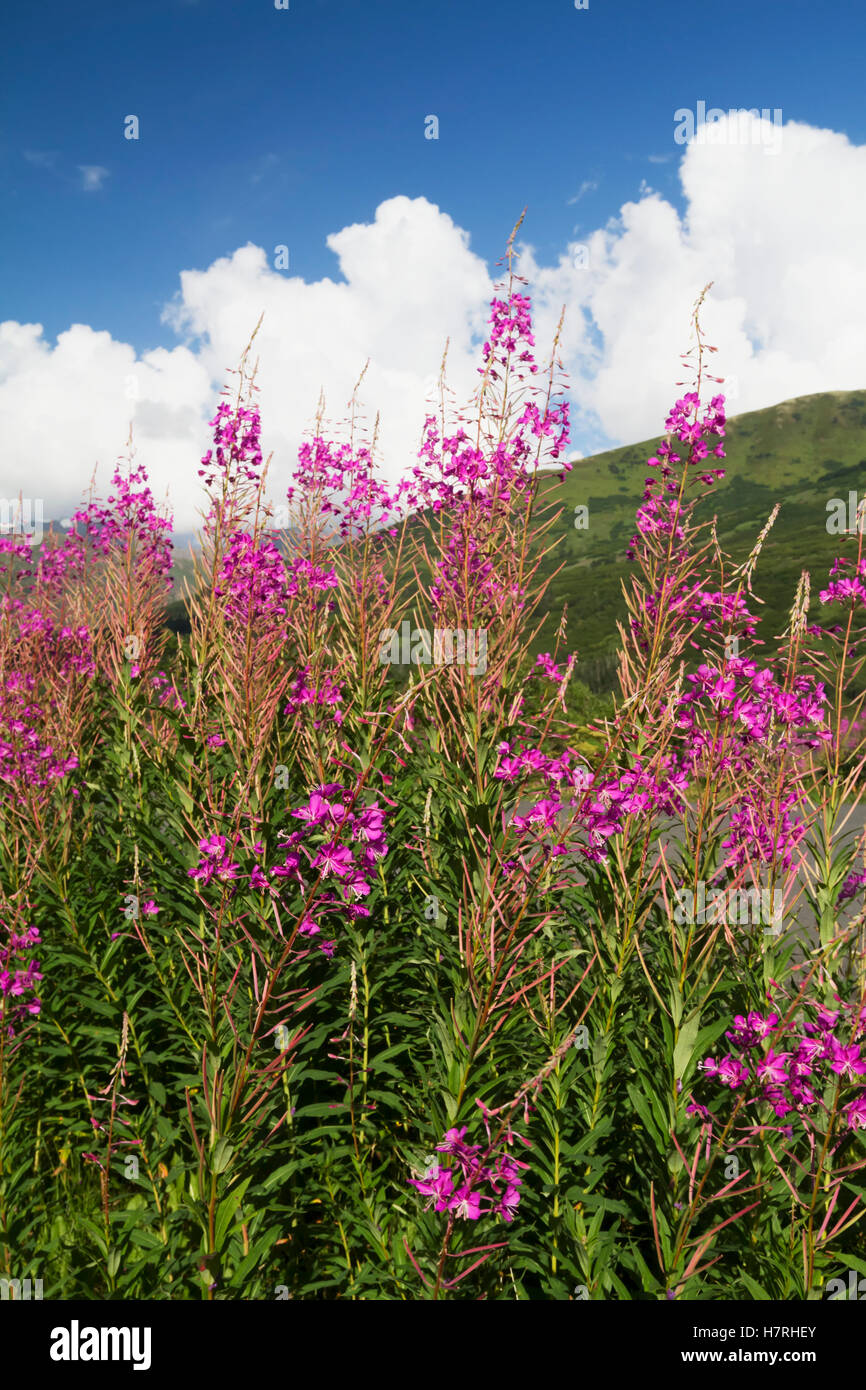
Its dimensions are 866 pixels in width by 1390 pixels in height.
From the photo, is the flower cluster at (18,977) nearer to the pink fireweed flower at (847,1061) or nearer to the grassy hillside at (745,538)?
the pink fireweed flower at (847,1061)

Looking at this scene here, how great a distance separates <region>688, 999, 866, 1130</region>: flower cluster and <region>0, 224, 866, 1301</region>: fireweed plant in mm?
18

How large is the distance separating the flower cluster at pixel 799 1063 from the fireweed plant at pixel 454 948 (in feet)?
0.06

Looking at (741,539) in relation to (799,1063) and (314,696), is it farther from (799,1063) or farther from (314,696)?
(799,1063)

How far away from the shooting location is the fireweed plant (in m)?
2.39

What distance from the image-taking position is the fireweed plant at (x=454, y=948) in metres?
2.39

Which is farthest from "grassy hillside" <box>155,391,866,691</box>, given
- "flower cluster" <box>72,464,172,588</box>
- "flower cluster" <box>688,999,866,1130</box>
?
"flower cluster" <box>688,999,866,1130</box>

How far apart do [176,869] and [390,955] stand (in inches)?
56.2

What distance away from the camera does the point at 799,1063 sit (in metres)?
2.42

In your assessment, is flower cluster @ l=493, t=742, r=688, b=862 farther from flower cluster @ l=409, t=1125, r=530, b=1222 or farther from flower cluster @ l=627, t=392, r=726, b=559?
flower cluster @ l=627, t=392, r=726, b=559

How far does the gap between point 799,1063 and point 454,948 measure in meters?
1.33

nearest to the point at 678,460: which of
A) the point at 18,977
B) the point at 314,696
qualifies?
the point at 314,696

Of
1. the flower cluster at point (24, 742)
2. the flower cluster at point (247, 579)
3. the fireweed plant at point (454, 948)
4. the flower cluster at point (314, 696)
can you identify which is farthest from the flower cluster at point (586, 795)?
the flower cluster at point (24, 742)

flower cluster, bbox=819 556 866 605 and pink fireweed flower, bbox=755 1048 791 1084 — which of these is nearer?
pink fireweed flower, bbox=755 1048 791 1084
